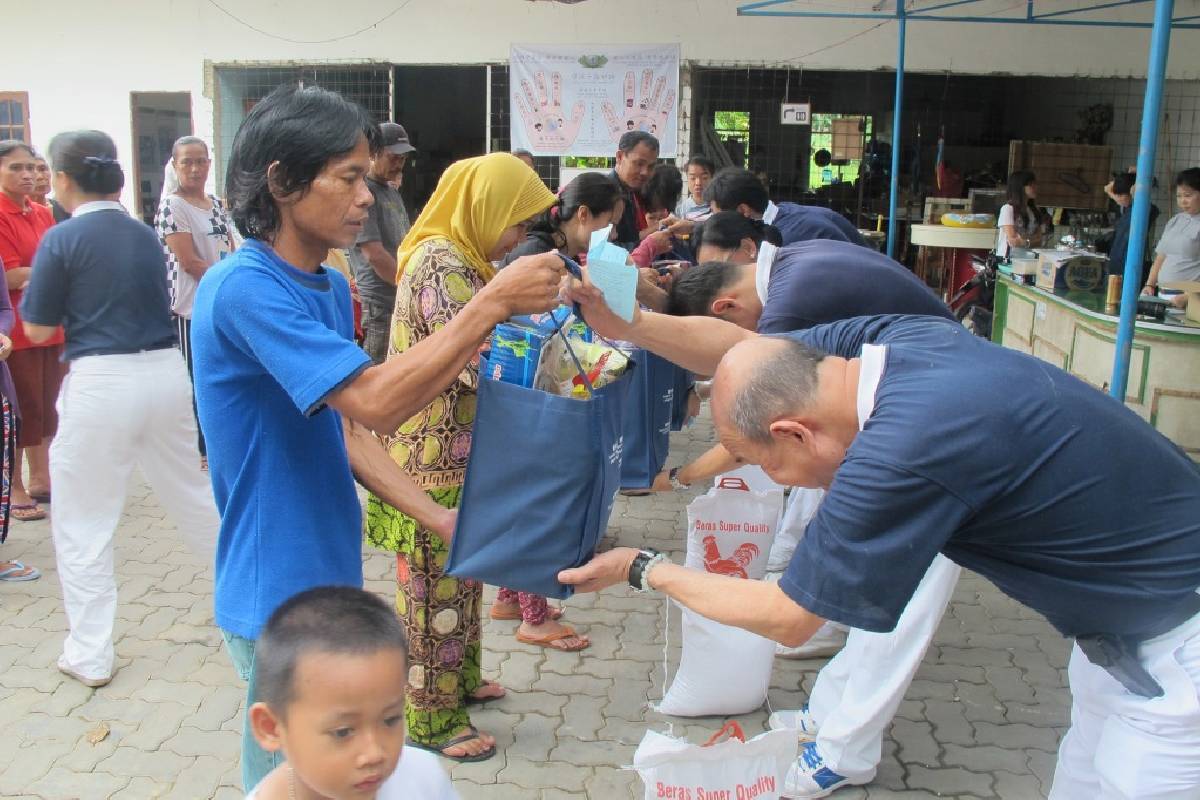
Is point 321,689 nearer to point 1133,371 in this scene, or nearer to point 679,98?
point 1133,371

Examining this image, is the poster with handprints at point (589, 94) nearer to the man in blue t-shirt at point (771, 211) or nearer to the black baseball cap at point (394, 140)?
the black baseball cap at point (394, 140)

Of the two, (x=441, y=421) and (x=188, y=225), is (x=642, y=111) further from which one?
(x=441, y=421)

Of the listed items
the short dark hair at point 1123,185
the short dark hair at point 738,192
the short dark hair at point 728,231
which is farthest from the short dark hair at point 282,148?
the short dark hair at point 1123,185

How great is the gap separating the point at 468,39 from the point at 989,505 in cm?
971

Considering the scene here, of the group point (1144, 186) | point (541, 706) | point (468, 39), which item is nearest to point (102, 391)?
point (541, 706)

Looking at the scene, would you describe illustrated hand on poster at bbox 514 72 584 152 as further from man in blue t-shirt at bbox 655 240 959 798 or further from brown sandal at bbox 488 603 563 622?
man in blue t-shirt at bbox 655 240 959 798

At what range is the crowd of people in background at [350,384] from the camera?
1.68 m

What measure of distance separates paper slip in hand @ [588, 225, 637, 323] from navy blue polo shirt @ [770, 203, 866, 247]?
2586mm

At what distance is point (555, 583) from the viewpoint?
222 centimetres

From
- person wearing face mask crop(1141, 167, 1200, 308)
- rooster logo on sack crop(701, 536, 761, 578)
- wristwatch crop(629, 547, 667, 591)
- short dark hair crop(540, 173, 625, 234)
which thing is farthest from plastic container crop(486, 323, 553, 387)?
person wearing face mask crop(1141, 167, 1200, 308)

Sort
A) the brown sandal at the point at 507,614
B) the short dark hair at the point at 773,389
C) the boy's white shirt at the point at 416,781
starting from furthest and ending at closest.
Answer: the brown sandal at the point at 507,614
the short dark hair at the point at 773,389
the boy's white shirt at the point at 416,781

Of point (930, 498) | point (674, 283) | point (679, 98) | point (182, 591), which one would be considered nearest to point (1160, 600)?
point (930, 498)

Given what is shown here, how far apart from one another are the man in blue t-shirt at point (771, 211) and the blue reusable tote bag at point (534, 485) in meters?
2.88

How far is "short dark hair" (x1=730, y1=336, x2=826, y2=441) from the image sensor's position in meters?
1.78
